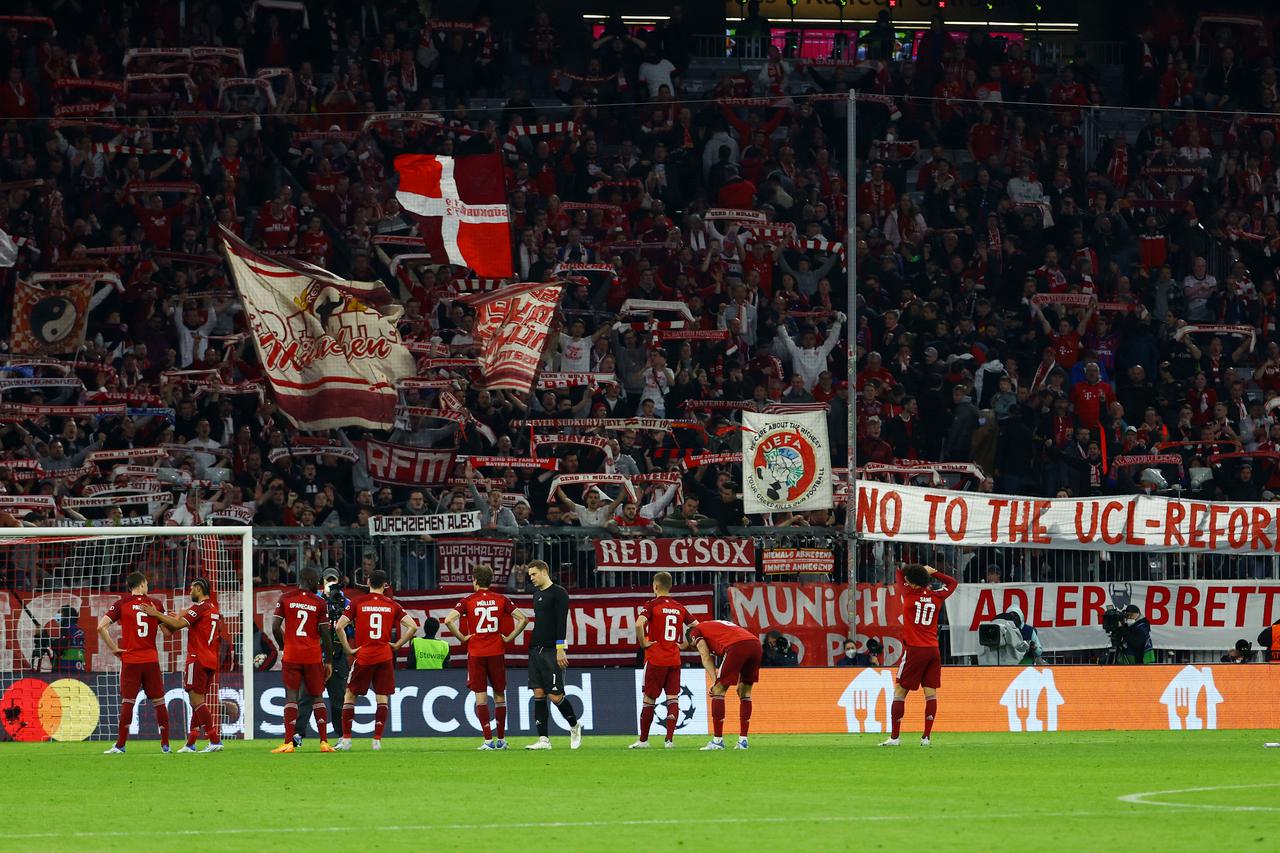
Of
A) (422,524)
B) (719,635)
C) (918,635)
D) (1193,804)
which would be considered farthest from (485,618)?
(1193,804)

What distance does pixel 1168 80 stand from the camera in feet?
119

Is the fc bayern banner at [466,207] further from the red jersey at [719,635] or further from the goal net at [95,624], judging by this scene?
the red jersey at [719,635]

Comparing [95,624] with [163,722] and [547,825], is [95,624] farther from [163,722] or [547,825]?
[547,825]

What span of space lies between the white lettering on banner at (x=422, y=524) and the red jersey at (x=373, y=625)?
4051 mm

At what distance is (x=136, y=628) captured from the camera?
20.1 meters

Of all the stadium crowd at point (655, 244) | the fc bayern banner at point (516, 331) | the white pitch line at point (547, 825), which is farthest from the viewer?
the stadium crowd at point (655, 244)

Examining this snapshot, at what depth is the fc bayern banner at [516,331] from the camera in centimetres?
2570

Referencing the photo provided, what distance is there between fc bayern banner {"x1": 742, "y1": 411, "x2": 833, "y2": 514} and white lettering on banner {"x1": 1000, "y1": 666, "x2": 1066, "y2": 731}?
10.3 feet

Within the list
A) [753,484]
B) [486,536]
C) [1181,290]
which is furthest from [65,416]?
[1181,290]

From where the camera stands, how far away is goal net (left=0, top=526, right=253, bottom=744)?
23.0 meters

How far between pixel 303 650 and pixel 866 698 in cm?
743

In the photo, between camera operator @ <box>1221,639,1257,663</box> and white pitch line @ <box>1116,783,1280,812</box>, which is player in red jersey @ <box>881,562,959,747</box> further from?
camera operator @ <box>1221,639,1257,663</box>

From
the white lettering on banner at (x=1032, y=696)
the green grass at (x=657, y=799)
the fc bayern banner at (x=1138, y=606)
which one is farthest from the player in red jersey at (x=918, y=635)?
the fc bayern banner at (x=1138, y=606)

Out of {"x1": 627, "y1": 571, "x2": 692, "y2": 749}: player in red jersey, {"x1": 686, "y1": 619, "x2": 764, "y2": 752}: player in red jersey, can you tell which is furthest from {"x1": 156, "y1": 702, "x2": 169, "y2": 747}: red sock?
{"x1": 686, "y1": 619, "x2": 764, "y2": 752}: player in red jersey
